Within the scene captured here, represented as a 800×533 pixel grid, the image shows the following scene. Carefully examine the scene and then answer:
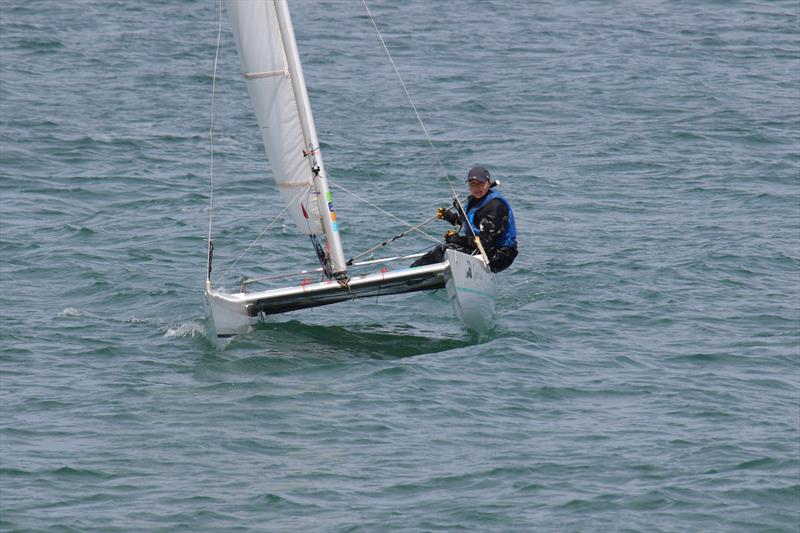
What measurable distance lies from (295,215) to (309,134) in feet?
2.98

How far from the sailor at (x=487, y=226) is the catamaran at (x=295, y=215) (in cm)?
48

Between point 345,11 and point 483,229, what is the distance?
773 inches

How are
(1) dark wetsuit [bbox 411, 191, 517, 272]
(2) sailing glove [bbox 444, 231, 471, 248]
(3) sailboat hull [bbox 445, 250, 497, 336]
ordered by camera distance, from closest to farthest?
(3) sailboat hull [bbox 445, 250, 497, 336] < (2) sailing glove [bbox 444, 231, 471, 248] < (1) dark wetsuit [bbox 411, 191, 517, 272]

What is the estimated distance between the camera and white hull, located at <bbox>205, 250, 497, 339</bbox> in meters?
12.4

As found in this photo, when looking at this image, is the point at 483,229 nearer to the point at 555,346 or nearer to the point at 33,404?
the point at 555,346

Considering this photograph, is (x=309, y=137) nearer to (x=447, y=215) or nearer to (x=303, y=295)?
(x=303, y=295)

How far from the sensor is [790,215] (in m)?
17.5

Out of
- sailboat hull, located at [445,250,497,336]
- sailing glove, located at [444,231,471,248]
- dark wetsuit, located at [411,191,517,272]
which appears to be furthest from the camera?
dark wetsuit, located at [411,191,517,272]

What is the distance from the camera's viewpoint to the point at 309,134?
12.7 metres

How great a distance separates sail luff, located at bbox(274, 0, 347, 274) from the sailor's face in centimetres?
152

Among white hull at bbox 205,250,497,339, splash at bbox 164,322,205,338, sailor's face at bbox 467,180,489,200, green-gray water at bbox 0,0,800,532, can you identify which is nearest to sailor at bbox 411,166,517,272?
sailor's face at bbox 467,180,489,200

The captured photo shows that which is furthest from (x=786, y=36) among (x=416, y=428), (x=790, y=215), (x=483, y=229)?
(x=416, y=428)

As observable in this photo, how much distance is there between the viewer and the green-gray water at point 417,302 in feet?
31.6

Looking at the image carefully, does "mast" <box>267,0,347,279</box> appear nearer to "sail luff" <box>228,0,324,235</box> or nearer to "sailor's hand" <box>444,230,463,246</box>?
"sail luff" <box>228,0,324,235</box>
